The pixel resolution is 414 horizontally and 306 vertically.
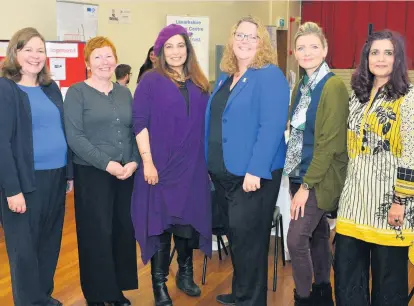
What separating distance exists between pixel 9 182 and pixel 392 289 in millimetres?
1799

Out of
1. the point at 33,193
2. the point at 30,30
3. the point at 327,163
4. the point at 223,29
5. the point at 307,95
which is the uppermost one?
the point at 223,29

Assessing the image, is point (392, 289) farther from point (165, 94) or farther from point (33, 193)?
point (33, 193)

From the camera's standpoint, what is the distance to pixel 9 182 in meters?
2.36

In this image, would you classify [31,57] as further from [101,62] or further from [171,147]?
[171,147]

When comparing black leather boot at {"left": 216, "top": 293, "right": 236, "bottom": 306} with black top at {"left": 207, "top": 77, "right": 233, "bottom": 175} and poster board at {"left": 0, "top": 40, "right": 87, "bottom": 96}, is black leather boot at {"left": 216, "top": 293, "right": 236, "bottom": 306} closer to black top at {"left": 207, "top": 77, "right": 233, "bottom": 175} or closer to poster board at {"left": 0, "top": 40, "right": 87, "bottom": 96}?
black top at {"left": 207, "top": 77, "right": 233, "bottom": 175}

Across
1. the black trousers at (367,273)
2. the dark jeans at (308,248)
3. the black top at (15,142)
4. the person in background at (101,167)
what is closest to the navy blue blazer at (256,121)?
the dark jeans at (308,248)

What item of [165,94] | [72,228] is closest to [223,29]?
[72,228]

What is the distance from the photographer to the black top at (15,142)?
233cm

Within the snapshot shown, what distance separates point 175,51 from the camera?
2592 mm

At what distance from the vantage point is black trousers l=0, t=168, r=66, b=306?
2.46 meters

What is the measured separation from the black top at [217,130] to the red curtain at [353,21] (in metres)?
7.36

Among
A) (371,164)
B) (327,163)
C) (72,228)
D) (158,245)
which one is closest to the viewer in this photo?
(371,164)

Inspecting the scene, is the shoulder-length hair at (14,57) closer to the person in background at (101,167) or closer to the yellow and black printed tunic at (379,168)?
the person in background at (101,167)

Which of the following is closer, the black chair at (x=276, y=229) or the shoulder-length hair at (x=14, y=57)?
the shoulder-length hair at (x=14, y=57)
